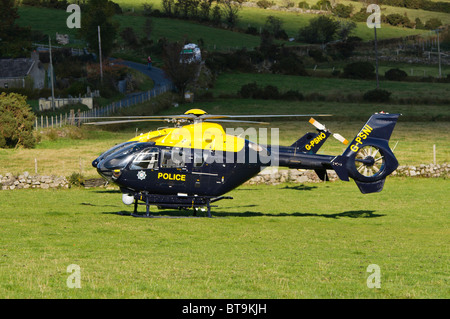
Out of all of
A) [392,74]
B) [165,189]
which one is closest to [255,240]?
[165,189]

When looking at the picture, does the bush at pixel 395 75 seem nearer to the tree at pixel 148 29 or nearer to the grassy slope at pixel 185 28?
the grassy slope at pixel 185 28

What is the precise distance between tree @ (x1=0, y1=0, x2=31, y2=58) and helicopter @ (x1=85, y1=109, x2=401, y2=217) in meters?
80.9

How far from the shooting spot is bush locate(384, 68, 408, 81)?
10581 centimetres

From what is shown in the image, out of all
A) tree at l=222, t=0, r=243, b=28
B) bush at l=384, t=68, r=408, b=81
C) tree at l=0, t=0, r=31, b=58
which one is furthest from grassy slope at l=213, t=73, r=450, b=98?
tree at l=222, t=0, r=243, b=28

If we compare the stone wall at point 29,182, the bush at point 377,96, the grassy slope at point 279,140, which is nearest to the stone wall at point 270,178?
the stone wall at point 29,182

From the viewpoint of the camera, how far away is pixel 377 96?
8725cm

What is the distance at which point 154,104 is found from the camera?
7706 cm

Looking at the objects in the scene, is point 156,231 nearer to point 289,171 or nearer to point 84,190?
point 84,190

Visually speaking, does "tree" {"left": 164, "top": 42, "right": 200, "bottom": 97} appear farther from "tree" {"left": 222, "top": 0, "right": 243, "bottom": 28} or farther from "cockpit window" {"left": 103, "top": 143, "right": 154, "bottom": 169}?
"tree" {"left": 222, "top": 0, "right": 243, "bottom": 28}

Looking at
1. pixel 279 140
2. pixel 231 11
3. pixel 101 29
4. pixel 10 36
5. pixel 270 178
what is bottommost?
pixel 279 140

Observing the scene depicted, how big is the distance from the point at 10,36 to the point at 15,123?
196 ft

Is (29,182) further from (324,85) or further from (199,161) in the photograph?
(324,85)

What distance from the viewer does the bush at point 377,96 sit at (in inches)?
3423

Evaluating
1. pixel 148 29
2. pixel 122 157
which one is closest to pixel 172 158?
pixel 122 157
